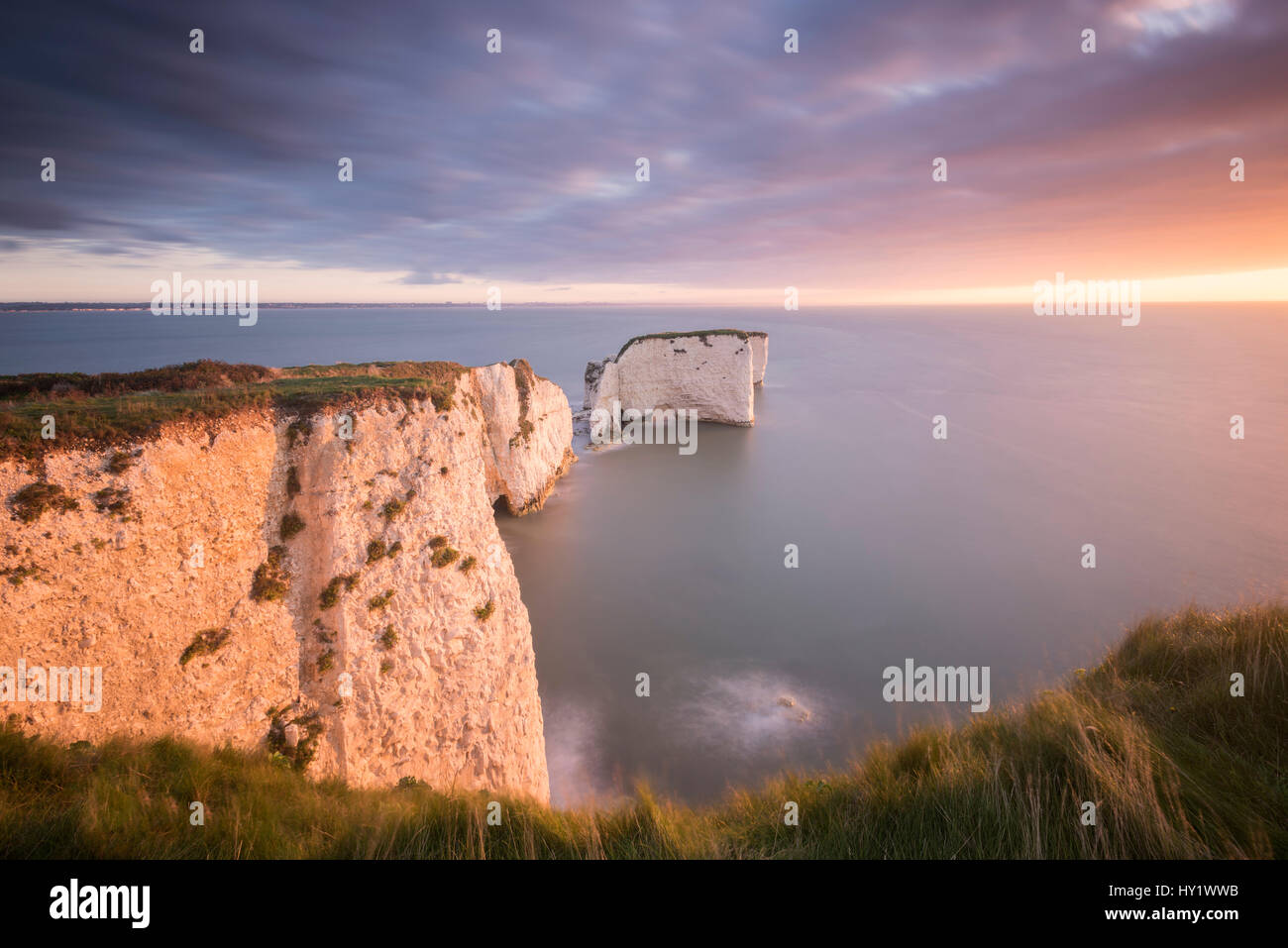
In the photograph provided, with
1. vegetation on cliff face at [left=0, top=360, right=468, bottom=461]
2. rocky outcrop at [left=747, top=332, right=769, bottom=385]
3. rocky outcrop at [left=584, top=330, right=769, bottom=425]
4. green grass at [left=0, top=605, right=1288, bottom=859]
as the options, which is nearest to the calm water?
rocky outcrop at [left=584, top=330, right=769, bottom=425]

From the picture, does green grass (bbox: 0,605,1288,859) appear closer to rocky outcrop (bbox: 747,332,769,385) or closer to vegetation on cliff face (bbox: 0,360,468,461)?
vegetation on cliff face (bbox: 0,360,468,461)

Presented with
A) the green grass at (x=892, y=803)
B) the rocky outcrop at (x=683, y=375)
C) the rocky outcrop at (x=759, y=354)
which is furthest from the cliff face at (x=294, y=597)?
the rocky outcrop at (x=759, y=354)

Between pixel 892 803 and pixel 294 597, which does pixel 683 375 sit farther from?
pixel 892 803

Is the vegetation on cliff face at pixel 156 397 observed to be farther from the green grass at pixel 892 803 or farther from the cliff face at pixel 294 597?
the green grass at pixel 892 803

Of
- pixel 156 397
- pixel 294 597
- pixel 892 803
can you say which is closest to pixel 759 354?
pixel 294 597

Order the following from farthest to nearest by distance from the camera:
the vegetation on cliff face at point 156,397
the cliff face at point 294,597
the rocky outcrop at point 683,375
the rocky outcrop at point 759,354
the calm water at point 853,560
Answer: the rocky outcrop at point 759,354 < the rocky outcrop at point 683,375 < the calm water at point 853,560 < the vegetation on cliff face at point 156,397 < the cliff face at point 294,597
